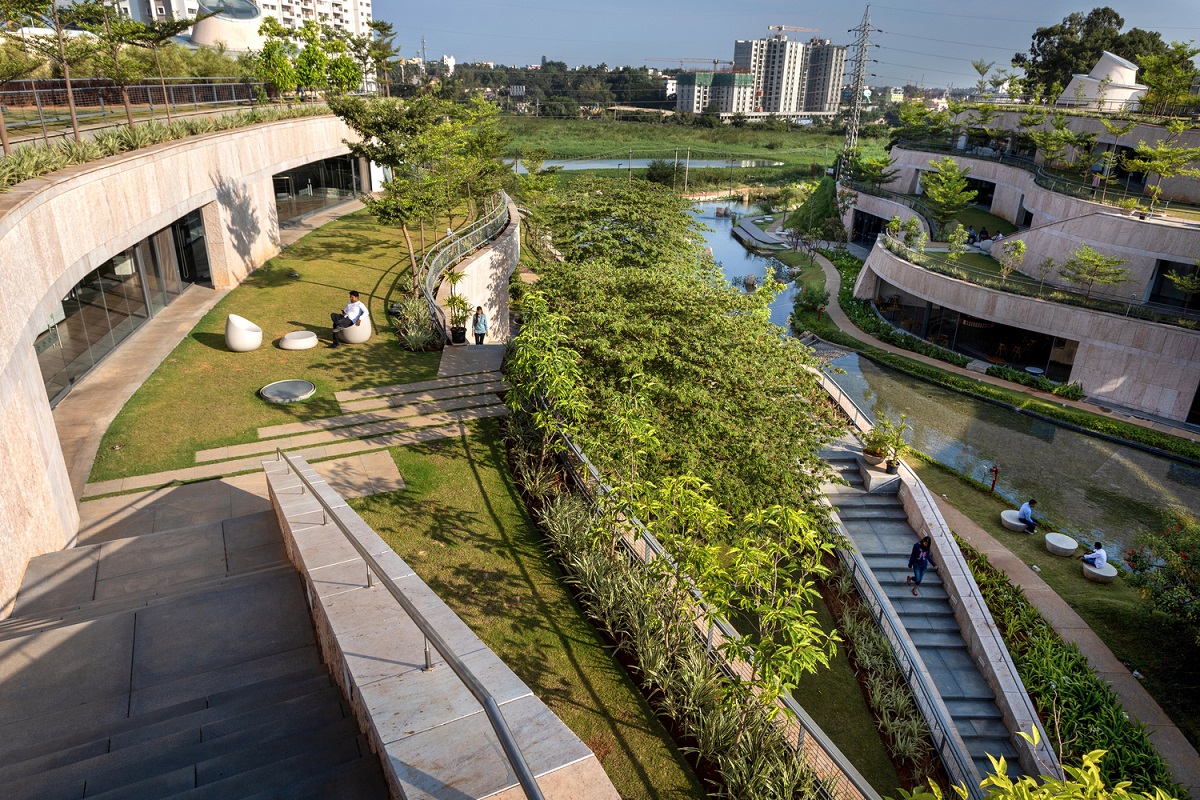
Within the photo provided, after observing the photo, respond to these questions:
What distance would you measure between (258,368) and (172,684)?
1250 cm

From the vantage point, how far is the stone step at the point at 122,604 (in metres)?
8.16

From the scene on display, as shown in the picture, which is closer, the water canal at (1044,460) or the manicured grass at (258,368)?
the manicured grass at (258,368)

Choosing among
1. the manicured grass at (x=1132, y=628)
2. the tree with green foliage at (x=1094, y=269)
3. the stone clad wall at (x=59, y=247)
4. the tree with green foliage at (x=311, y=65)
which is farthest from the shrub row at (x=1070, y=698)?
the tree with green foliage at (x=311, y=65)

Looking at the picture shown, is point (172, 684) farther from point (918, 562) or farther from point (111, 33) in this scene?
point (111, 33)

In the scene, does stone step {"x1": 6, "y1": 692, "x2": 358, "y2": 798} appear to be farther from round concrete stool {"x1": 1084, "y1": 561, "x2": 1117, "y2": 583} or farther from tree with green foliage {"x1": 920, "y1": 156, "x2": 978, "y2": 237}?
tree with green foliage {"x1": 920, "y1": 156, "x2": 978, "y2": 237}

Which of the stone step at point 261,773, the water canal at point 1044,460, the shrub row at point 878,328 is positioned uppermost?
the stone step at point 261,773

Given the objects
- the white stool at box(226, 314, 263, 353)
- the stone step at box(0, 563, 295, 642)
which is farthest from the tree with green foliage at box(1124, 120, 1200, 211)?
the stone step at box(0, 563, 295, 642)

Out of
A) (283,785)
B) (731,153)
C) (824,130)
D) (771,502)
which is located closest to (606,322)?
(771,502)

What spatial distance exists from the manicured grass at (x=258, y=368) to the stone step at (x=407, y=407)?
14.3 inches

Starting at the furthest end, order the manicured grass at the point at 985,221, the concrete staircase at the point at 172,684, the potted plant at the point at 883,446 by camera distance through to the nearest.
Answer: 1. the manicured grass at the point at 985,221
2. the potted plant at the point at 883,446
3. the concrete staircase at the point at 172,684

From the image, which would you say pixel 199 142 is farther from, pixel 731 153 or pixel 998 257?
pixel 731 153

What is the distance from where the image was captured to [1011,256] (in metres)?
36.8

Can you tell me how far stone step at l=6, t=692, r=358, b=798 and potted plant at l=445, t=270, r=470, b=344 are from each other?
1549 cm

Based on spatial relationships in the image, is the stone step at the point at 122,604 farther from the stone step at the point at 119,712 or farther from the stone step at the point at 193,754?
the stone step at the point at 193,754
